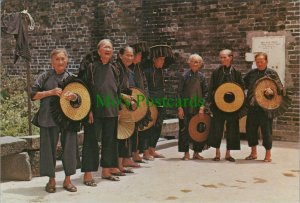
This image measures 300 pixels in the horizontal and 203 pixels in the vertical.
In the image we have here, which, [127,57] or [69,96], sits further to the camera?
[127,57]

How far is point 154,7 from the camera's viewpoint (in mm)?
10828

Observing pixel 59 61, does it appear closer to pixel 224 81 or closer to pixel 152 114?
pixel 152 114

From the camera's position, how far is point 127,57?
627 cm

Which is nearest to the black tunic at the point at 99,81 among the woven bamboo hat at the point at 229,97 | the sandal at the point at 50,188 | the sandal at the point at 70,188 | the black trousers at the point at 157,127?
the sandal at the point at 70,188

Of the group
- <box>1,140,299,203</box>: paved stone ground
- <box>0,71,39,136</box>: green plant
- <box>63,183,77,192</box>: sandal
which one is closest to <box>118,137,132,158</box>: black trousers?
<box>1,140,299,203</box>: paved stone ground

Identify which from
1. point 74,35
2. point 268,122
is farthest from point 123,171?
point 74,35

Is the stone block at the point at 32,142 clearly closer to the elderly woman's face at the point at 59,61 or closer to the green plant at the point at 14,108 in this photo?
the elderly woman's face at the point at 59,61

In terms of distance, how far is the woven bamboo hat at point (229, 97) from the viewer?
6.97m

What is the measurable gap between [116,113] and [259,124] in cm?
271

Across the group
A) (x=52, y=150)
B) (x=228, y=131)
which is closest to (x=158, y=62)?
(x=228, y=131)

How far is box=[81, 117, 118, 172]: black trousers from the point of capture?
5461mm

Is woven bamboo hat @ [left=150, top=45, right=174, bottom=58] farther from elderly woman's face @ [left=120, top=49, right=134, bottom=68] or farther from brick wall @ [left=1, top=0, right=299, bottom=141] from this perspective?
brick wall @ [left=1, top=0, right=299, bottom=141]

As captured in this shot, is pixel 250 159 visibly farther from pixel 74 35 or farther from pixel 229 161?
pixel 74 35

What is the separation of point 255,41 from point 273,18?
2.04 feet
